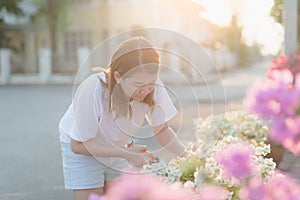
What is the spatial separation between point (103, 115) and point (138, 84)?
1.76 feet

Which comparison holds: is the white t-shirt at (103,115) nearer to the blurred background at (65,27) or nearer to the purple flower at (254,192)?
the purple flower at (254,192)

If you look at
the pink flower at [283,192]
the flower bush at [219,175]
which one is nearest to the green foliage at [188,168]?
the flower bush at [219,175]

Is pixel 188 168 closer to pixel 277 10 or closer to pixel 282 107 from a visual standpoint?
pixel 282 107

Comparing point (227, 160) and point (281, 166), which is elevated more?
point (227, 160)

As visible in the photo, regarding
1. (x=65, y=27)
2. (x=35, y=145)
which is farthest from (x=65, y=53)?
(x=35, y=145)

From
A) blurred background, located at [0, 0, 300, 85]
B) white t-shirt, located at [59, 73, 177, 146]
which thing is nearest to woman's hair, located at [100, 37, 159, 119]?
white t-shirt, located at [59, 73, 177, 146]

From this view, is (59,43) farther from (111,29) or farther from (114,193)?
(114,193)

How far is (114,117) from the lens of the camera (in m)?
3.10

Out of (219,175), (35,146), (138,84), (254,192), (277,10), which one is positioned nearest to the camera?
(254,192)

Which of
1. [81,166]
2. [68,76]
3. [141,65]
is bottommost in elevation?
[68,76]

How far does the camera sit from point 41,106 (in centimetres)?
1533

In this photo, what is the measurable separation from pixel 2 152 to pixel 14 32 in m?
27.4

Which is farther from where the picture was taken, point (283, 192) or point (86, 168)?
point (86, 168)

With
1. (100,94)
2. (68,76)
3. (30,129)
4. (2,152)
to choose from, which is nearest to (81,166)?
(100,94)
